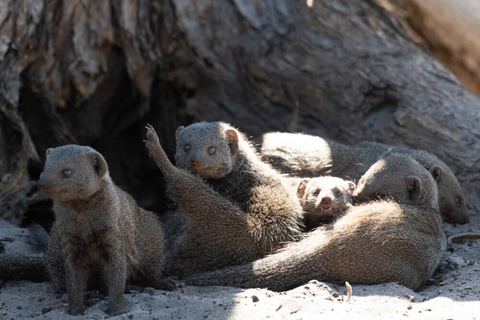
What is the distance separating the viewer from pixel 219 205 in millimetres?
4164

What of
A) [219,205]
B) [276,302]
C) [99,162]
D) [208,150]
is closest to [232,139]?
[208,150]

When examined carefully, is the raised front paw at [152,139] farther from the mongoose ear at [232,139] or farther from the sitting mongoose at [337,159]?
the sitting mongoose at [337,159]

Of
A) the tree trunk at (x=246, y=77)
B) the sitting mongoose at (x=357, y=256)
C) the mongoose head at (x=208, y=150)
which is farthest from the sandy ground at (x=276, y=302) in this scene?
the tree trunk at (x=246, y=77)

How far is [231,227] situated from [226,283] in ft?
1.73

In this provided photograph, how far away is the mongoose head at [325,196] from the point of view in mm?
4156

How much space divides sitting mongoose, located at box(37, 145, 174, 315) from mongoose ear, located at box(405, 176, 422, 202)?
212cm

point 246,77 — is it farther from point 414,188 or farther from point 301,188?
point 414,188

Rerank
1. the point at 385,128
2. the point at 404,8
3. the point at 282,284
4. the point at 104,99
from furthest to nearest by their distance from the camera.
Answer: the point at 404,8
the point at 104,99
the point at 385,128
the point at 282,284

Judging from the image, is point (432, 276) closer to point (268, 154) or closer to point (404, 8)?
point (268, 154)

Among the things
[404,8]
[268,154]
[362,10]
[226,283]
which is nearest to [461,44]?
[404,8]

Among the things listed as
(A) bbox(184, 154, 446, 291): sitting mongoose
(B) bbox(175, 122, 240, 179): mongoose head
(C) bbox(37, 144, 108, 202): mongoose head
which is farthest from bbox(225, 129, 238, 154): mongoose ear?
(C) bbox(37, 144, 108, 202): mongoose head

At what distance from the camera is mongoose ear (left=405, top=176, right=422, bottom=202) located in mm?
4309

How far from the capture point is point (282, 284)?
3666 mm

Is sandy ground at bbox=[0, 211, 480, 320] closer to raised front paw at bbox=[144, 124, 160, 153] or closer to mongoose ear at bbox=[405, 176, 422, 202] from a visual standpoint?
mongoose ear at bbox=[405, 176, 422, 202]
